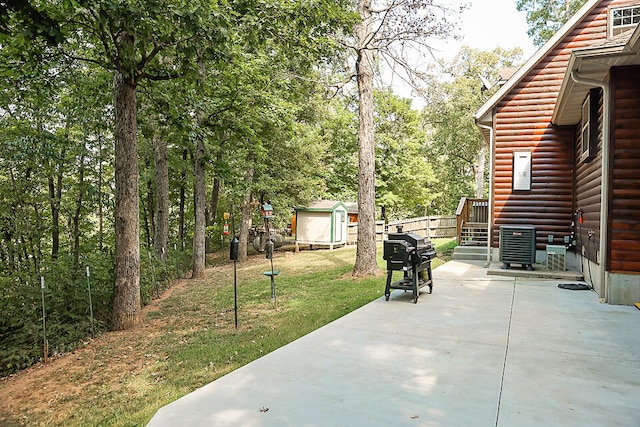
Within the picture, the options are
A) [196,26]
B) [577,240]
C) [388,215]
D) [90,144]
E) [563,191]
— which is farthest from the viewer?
[388,215]

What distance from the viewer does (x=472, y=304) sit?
625 cm

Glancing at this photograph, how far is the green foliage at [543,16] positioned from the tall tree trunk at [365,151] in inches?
691

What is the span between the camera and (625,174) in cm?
614

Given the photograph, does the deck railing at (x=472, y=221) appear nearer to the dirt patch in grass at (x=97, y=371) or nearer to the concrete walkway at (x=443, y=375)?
the concrete walkway at (x=443, y=375)

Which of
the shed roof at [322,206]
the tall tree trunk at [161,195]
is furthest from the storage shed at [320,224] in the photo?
the tall tree trunk at [161,195]

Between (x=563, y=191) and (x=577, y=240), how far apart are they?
152cm

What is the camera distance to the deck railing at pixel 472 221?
13516 millimetres

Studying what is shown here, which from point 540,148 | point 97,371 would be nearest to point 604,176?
point 540,148

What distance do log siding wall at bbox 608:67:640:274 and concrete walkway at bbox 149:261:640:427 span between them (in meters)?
0.84

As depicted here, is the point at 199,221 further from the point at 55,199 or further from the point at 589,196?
the point at 589,196

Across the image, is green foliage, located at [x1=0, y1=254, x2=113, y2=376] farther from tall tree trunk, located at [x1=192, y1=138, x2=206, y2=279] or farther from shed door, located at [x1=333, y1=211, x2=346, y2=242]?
shed door, located at [x1=333, y1=211, x2=346, y2=242]

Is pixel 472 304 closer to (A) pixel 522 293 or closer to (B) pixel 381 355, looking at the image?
(A) pixel 522 293

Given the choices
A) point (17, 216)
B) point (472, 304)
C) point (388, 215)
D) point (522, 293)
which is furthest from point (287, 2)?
point (388, 215)

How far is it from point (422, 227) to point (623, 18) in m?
11.1
